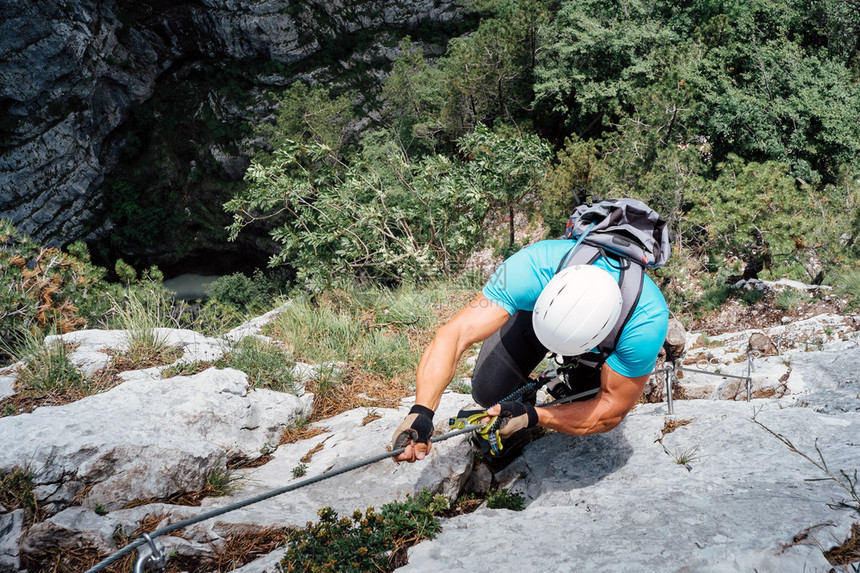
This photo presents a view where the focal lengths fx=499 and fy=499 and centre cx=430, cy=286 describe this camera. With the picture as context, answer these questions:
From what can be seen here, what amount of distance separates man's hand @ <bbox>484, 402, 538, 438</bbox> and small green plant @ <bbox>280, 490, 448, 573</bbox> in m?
0.53

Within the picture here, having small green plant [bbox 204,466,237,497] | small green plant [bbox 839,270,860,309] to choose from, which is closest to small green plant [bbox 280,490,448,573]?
small green plant [bbox 204,466,237,497]

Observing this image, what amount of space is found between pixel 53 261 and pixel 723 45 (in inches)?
611

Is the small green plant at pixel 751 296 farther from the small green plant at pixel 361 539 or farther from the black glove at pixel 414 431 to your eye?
the black glove at pixel 414 431

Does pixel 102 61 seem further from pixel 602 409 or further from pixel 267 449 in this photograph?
pixel 602 409

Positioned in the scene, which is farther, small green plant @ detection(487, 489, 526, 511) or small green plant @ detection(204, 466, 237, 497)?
small green plant @ detection(204, 466, 237, 497)

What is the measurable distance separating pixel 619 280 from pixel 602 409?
594 millimetres

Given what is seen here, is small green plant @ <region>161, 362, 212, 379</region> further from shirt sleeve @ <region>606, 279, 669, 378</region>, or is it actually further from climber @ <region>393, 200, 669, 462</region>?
shirt sleeve @ <region>606, 279, 669, 378</region>

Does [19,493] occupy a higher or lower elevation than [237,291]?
higher

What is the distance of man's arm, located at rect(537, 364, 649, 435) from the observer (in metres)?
2.24

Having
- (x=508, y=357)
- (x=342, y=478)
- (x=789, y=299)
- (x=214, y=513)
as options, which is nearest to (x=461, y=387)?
(x=508, y=357)

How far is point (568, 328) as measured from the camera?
6.81 feet

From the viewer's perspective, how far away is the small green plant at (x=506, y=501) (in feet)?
8.20

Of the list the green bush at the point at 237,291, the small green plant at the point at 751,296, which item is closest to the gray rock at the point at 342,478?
the small green plant at the point at 751,296

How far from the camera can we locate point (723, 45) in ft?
43.5
